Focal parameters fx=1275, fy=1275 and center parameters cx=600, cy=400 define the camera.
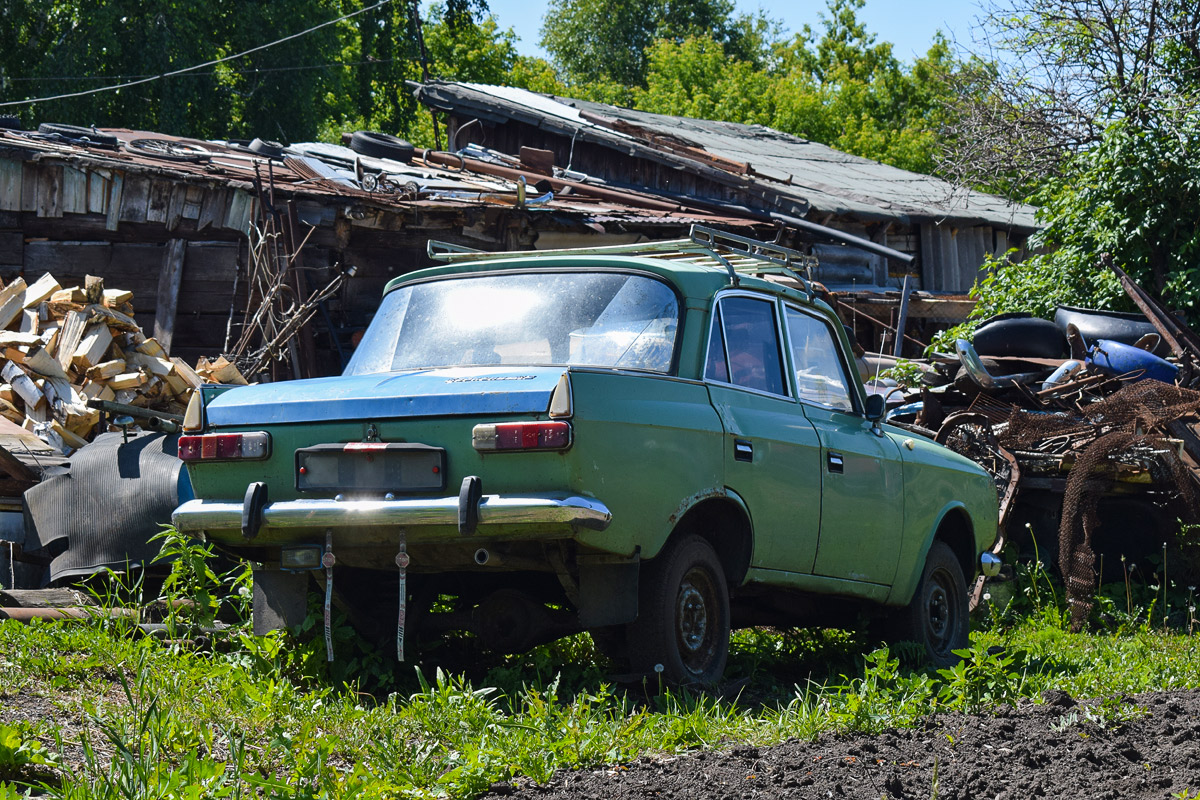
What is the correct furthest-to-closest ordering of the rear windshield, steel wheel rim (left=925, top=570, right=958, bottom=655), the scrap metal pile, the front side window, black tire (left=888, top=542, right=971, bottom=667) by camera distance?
1. the scrap metal pile
2. steel wheel rim (left=925, top=570, right=958, bottom=655)
3. black tire (left=888, top=542, right=971, bottom=667)
4. the front side window
5. the rear windshield

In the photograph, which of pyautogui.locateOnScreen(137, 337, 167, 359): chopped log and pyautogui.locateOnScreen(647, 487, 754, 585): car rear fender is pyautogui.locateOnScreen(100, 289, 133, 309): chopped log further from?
pyautogui.locateOnScreen(647, 487, 754, 585): car rear fender

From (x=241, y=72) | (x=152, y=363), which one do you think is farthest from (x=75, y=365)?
(x=241, y=72)

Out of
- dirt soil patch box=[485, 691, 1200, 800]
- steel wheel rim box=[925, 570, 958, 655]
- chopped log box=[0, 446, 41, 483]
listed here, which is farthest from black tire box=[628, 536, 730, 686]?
chopped log box=[0, 446, 41, 483]

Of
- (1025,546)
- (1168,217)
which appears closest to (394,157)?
(1168,217)

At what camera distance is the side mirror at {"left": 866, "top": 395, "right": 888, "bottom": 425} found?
266 inches

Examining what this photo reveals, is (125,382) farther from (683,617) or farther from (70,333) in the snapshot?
(683,617)

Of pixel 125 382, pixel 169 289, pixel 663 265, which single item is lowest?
pixel 125 382

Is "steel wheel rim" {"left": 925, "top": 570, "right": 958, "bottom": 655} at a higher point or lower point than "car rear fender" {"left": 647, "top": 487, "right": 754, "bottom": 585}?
lower

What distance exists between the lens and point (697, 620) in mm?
5469

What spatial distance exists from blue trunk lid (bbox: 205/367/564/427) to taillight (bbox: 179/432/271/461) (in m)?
0.07

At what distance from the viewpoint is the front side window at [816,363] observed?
6406 millimetres

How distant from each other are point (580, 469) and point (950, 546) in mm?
3734

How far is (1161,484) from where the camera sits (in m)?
8.97

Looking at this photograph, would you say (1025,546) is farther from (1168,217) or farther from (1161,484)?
(1168,217)
